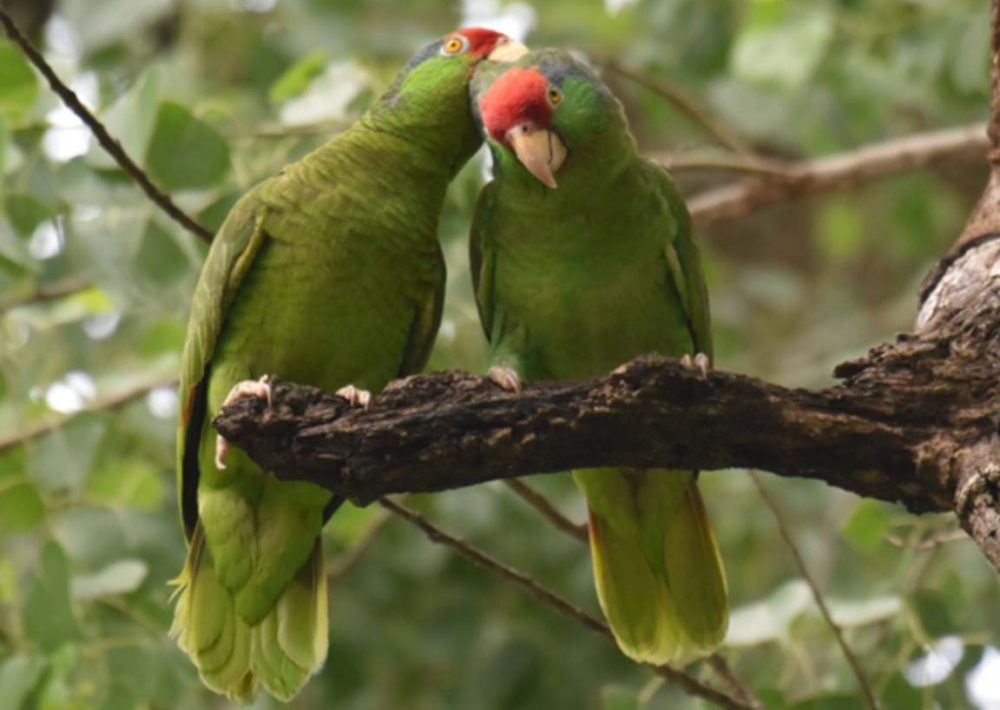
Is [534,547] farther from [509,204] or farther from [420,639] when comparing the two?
[509,204]

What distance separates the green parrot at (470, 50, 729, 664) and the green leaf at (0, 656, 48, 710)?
3.47ft

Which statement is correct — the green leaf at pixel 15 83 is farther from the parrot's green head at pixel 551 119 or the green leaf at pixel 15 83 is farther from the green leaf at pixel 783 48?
the green leaf at pixel 783 48

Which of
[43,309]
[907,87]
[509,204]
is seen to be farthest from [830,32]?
[43,309]

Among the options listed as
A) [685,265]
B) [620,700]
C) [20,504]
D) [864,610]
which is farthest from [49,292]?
[864,610]

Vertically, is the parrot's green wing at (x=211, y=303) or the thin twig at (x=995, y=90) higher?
the thin twig at (x=995, y=90)

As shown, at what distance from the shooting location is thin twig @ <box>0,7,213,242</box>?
257cm

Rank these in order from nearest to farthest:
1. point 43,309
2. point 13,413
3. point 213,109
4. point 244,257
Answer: point 244,257 → point 213,109 → point 13,413 → point 43,309

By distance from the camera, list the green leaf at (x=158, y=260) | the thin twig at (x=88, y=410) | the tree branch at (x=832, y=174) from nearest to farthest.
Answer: the green leaf at (x=158, y=260) < the thin twig at (x=88, y=410) < the tree branch at (x=832, y=174)

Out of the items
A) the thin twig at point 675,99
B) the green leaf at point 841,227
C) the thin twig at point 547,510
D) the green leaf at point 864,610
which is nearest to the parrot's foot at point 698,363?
the thin twig at point 547,510

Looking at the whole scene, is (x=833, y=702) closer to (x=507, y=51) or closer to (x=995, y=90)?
(x=995, y=90)

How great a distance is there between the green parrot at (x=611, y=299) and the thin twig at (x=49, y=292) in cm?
112

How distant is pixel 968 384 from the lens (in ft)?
7.32

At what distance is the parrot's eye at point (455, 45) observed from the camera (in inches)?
120

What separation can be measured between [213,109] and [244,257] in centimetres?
66
